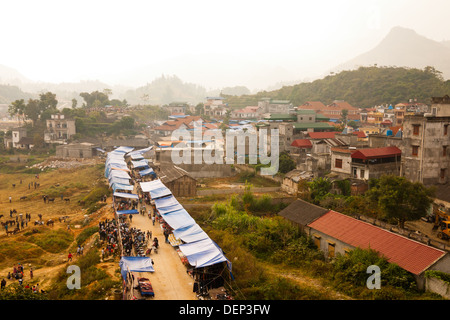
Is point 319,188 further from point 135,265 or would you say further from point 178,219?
point 135,265

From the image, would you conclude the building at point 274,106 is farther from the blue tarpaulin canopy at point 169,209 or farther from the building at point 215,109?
the blue tarpaulin canopy at point 169,209

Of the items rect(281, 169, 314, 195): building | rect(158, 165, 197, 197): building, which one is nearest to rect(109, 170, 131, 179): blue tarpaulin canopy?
rect(158, 165, 197, 197): building

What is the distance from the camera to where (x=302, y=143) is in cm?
4316

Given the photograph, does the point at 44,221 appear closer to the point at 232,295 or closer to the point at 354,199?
the point at 232,295

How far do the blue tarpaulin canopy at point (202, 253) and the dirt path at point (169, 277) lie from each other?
3.02 ft

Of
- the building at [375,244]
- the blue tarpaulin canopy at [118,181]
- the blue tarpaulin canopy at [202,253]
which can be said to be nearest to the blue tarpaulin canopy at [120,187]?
the blue tarpaulin canopy at [118,181]

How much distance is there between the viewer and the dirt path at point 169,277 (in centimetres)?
1457

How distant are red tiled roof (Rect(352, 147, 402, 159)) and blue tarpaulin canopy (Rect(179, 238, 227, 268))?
1688 cm

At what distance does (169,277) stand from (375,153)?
20.5 metres

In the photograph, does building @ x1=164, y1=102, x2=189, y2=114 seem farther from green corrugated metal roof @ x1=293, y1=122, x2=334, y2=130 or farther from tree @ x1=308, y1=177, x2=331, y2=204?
tree @ x1=308, y1=177, x2=331, y2=204

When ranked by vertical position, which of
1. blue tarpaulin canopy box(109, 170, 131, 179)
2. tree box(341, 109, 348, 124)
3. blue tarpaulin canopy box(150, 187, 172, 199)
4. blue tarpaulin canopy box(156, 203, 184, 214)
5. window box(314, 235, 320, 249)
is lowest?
window box(314, 235, 320, 249)

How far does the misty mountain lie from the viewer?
15500 cm

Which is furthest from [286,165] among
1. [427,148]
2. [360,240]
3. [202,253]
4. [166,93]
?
[166,93]

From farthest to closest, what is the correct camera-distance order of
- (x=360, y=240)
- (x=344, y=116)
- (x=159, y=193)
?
(x=344, y=116)
(x=159, y=193)
(x=360, y=240)
